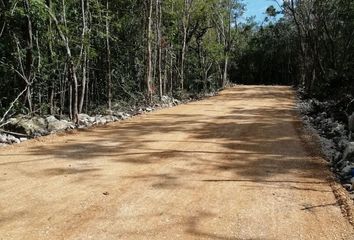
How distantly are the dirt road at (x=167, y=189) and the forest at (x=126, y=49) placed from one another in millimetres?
3960

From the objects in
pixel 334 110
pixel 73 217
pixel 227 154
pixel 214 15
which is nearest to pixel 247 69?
pixel 214 15

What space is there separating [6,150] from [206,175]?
4183 millimetres

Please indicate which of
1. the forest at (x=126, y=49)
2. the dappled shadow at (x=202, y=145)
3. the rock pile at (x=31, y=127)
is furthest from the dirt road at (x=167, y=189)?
the forest at (x=126, y=49)

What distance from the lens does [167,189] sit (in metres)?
5.96

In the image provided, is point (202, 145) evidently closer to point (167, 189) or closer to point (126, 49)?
point (167, 189)

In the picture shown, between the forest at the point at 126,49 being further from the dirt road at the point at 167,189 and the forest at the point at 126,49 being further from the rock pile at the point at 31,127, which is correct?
the dirt road at the point at 167,189

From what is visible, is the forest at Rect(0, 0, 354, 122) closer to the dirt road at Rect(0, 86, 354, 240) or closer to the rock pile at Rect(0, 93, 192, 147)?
the rock pile at Rect(0, 93, 192, 147)

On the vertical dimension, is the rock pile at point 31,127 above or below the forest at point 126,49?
below

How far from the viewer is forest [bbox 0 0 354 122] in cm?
1438

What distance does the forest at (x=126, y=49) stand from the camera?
47.2 feet

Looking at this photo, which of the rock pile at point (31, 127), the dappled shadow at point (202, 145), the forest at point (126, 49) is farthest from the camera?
the forest at point (126, 49)

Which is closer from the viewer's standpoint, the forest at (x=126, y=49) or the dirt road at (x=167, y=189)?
the dirt road at (x=167, y=189)

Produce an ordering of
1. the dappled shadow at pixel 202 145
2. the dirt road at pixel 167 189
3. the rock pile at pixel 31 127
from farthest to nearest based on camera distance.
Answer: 1. the rock pile at pixel 31 127
2. the dappled shadow at pixel 202 145
3. the dirt road at pixel 167 189

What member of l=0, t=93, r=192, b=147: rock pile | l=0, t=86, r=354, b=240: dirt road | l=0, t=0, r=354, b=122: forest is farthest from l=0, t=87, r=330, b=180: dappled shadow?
l=0, t=0, r=354, b=122: forest
